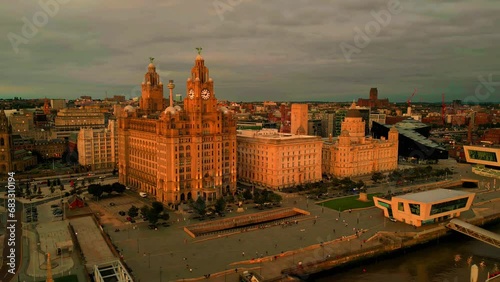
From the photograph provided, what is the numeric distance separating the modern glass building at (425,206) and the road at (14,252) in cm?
6634

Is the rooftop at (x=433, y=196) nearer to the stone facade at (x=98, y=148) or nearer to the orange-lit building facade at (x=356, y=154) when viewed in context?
the orange-lit building facade at (x=356, y=154)

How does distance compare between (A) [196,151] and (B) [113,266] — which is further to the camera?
(A) [196,151]

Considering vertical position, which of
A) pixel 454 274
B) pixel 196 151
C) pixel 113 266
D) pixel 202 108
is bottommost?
pixel 454 274

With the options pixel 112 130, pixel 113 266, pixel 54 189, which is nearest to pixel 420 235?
pixel 113 266

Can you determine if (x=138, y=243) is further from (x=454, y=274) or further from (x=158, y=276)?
(x=454, y=274)

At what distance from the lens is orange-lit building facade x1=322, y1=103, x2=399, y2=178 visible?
411 ft

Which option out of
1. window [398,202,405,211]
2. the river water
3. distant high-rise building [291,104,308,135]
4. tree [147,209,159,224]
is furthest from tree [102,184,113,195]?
distant high-rise building [291,104,308,135]

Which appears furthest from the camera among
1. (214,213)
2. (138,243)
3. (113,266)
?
(214,213)

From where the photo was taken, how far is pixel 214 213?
8444 centimetres

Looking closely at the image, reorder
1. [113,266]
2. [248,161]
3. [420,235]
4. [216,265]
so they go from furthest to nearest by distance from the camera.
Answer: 1. [248,161]
2. [420,235]
3. [216,265]
4. [113,266]

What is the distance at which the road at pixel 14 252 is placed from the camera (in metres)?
56.8

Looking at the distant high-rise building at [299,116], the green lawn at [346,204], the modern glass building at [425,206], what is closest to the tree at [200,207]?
the green lawn at [346,204]

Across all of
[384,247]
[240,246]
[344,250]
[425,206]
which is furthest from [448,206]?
[240,246]

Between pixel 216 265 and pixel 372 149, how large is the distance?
86456mm
